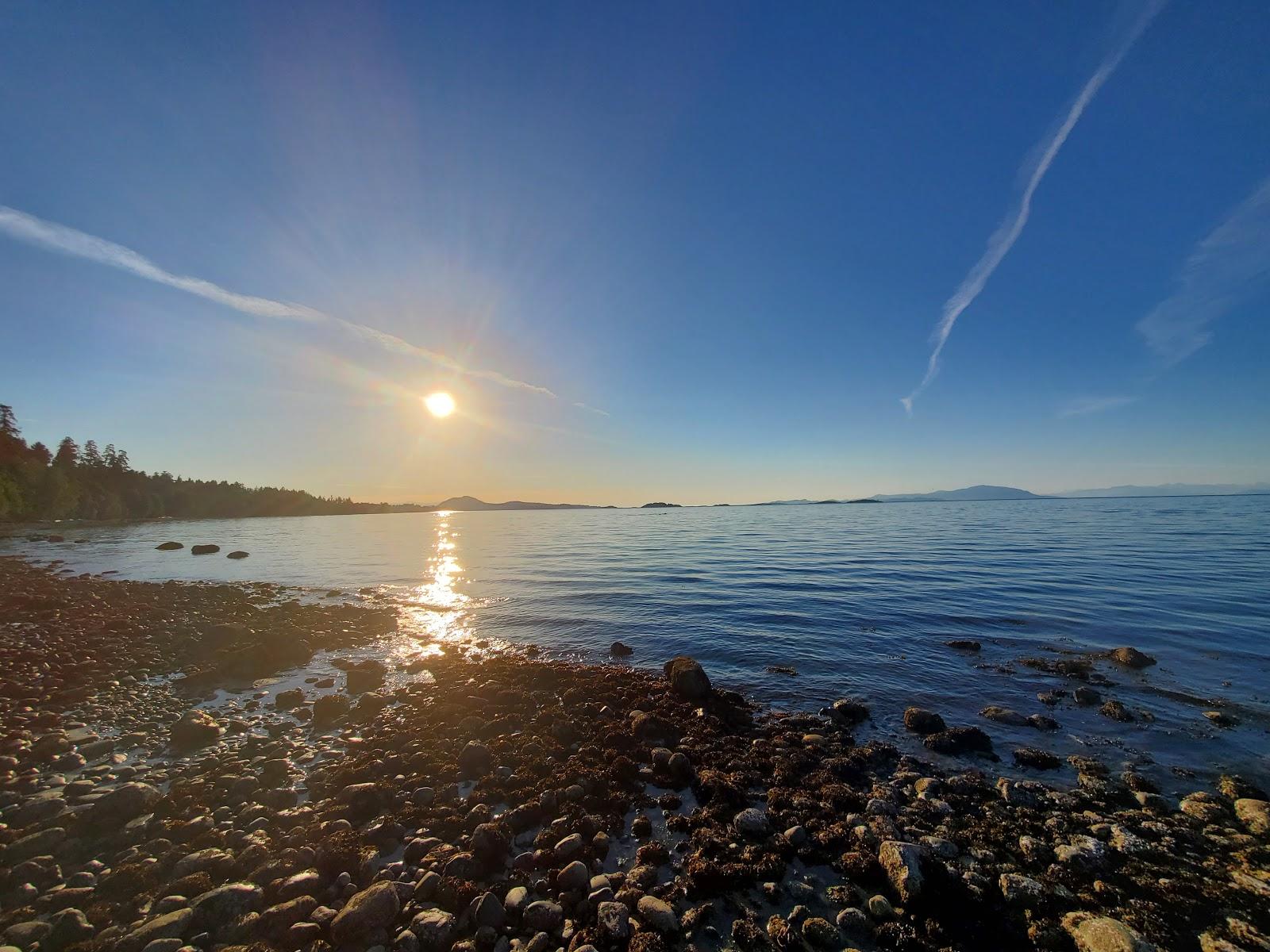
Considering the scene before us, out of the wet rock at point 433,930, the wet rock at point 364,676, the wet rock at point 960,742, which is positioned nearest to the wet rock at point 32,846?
the wet rock at point 433,930

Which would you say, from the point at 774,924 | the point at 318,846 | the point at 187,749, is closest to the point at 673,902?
the point at 774,924

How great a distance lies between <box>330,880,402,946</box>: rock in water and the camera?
18.2 ft

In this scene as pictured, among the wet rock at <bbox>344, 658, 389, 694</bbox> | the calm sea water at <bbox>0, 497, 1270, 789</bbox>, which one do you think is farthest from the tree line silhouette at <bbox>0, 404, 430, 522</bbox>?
the wet rock at <bbox>344, 658, 389, 694</bbox>

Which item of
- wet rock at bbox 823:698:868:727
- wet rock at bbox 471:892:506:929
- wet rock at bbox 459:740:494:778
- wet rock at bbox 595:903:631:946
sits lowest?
wet rock at bbox 823:698:868:727

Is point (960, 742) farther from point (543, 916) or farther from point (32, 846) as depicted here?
point (32, 846)

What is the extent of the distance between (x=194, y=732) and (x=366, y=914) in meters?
8.48

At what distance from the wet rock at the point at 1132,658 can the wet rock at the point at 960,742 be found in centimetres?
896

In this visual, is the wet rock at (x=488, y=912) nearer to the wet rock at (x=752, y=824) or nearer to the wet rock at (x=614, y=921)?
the wet rock at (x=614, y=921)

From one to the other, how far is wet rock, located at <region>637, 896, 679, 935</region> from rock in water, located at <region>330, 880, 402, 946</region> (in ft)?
9.99

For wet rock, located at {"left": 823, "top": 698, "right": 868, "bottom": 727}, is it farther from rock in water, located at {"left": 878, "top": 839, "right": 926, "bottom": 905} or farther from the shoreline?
rock in water, located at {"left": 878, "top": 839, "right": 926, "bottom": 905}

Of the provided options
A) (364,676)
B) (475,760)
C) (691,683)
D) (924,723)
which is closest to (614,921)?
(475,760)

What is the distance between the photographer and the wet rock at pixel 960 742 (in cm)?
1044

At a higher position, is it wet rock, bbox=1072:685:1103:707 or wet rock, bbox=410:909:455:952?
wet rock, bbox=410:909:455:952

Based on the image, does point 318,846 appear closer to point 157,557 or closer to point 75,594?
point 75,594
